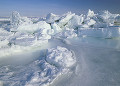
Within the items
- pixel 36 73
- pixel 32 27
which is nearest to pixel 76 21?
pixel 32 27

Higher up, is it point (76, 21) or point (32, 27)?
point (76, 21)

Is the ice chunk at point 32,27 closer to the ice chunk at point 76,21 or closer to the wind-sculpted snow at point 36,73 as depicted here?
the ice chunk at point 76,21

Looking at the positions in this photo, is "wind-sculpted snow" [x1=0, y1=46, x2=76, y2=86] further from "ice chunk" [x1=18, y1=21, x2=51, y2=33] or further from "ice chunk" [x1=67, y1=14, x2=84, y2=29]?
"ice chunk" [x1=67, y1=14, x2=84, y2=29]

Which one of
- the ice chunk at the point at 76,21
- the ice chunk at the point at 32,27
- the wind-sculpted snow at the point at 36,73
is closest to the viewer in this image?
the wind-sculpted snow at the point at 36,73

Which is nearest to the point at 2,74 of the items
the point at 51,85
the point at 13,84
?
the point at 13,84

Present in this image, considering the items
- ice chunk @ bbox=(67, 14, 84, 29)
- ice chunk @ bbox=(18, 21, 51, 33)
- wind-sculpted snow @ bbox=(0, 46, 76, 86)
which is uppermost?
ice chunk @ bbox=(67, 14, 84, 29)

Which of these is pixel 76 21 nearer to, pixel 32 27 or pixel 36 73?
pixel 32 27

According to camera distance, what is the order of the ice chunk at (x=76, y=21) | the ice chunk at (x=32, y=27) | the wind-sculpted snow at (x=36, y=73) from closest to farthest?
the wind-sculpted snow at (x=36, y=73)
the ice chunk at (x=32, y=27)
the ice chunk at (x=76, y=21)

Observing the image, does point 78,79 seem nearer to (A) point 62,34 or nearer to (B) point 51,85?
(B) point 51,85

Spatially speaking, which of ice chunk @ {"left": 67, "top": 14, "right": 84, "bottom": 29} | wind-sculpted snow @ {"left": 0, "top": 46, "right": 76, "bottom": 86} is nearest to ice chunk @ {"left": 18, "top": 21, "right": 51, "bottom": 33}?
ice chunk @ {"left": 67, "top": 14, "right": 84, "bottom": 29}

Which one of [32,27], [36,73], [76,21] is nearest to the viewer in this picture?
[36,73]

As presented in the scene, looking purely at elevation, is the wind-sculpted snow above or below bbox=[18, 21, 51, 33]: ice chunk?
below

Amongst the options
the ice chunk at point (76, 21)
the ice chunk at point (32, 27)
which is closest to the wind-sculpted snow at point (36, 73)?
the ice chunk at point (32, 27)

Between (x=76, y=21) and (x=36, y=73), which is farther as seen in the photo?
(x=76, y=21)
